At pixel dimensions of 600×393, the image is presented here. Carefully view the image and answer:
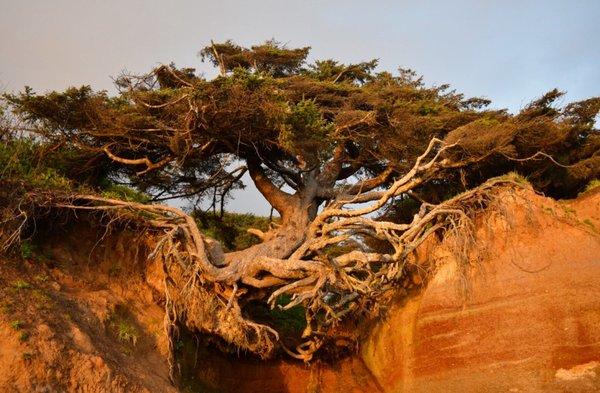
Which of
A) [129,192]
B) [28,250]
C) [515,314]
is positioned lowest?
[515,314]

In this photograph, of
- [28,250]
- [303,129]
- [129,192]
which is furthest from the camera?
[129,192]

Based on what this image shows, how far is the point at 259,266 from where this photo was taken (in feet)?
37.5

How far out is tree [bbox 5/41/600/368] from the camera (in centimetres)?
1111

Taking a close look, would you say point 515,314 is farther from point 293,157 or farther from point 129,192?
point 129,192

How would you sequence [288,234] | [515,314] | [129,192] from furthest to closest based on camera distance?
[129,192] → [288,234] → [515,314]

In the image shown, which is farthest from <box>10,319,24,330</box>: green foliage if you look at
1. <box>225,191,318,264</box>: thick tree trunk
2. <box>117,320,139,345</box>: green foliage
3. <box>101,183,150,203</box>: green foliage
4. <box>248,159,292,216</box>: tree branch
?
<box>248,159,292,216</box>: tree branch

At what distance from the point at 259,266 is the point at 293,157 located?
126 inches

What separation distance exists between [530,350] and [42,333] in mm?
8095

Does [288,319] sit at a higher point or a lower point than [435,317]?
higher

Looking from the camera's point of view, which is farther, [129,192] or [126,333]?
[129,192]

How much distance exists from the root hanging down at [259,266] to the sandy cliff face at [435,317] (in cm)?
53

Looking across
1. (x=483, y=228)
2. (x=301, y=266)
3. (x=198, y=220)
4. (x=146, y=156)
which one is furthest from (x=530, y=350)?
(x=198, y=220)

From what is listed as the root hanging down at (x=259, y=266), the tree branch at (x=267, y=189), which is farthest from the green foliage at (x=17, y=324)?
the tree branch at (x=267, y=189)

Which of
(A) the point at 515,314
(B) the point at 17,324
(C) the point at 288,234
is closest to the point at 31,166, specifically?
(B) the point at 17,324
